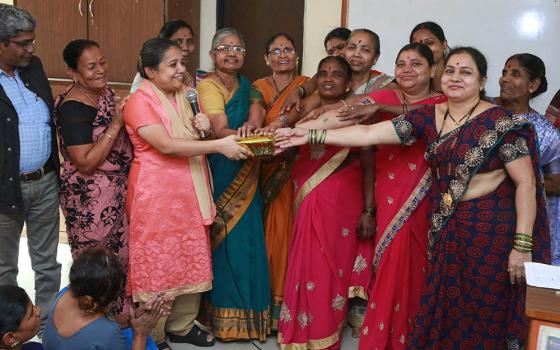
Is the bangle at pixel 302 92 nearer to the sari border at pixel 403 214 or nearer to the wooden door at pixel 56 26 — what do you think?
the sari border at pixel 403 214

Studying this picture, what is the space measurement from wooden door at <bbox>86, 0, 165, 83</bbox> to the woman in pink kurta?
70.8 inches

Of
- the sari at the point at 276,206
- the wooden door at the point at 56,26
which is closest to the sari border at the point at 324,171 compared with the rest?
the sari at the point at 276,206

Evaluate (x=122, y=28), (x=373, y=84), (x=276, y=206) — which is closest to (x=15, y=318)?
(x=276, y=206)

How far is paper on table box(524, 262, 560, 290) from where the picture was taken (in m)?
1.77

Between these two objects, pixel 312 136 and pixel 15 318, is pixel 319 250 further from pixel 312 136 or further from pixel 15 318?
pixel 15 318

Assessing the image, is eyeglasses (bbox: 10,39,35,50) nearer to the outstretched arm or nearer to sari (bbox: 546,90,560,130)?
the outstretched arm

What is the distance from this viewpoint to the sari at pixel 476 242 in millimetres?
2148

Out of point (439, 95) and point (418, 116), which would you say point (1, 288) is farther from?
point (439, 95)

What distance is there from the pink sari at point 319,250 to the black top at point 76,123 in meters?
1.06

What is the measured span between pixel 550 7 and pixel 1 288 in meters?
3.67

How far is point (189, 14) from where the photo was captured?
14.6ft

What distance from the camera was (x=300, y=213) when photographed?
111 inches

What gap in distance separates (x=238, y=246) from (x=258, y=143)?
654 mm

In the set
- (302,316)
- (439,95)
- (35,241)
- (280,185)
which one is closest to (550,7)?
(439,95)
